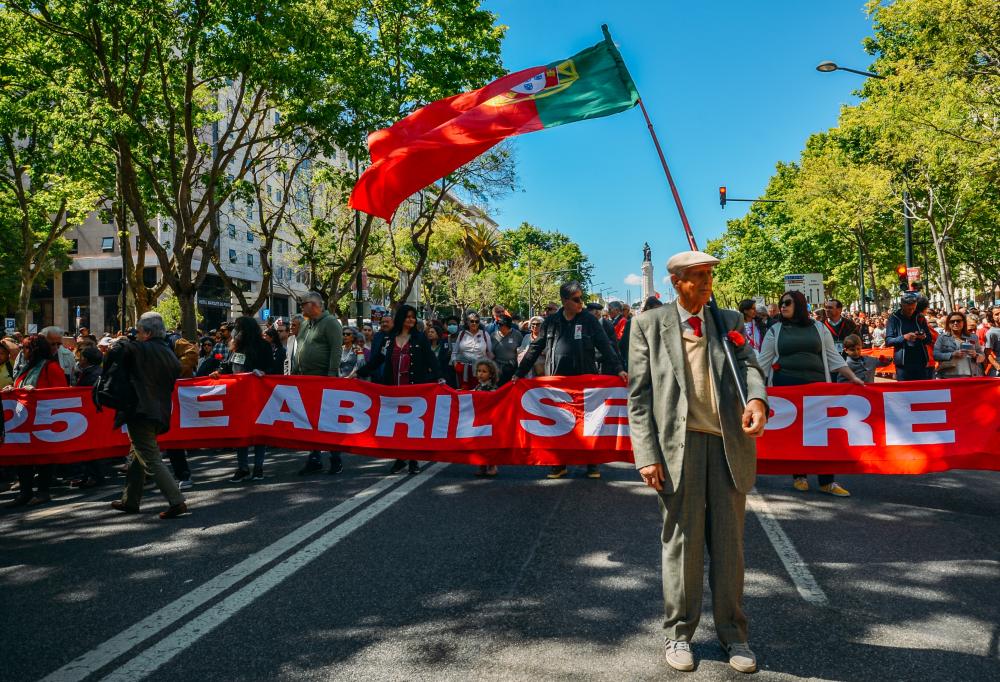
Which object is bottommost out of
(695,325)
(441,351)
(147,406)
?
(147,406)

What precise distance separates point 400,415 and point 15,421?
3.99 m

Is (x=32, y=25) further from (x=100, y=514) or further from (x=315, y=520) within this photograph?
(x=315, y=520)

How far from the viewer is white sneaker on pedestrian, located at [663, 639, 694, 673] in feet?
11.3

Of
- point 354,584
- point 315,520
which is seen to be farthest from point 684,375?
point 315,520

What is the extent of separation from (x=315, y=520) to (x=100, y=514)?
2.12m

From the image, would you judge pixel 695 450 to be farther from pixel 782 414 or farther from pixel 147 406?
pixel 147 406

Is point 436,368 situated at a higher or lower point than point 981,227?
lower

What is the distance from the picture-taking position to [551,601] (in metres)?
4.35

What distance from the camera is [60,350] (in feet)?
30.8

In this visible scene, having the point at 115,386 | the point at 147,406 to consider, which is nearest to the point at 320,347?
the point at 147,406

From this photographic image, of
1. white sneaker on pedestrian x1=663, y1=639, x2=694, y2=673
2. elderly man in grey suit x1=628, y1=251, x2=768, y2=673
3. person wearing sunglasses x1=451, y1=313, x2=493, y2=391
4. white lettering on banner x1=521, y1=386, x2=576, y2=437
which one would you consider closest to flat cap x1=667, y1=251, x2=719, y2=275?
elderly man in grey suit x1=628, y1=251, x2=768, y2=673

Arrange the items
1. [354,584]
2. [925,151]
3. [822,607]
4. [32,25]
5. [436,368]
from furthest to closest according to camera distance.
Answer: [925,151] → [32,25] → [436,368] → [354,584] → [822,607]

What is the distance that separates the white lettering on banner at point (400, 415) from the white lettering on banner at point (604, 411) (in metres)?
1.70

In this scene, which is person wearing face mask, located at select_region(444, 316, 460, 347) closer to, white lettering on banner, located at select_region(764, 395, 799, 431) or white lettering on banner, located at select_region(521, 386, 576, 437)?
white lettering on banner, located at select_region(521, 386, 576, 437)
